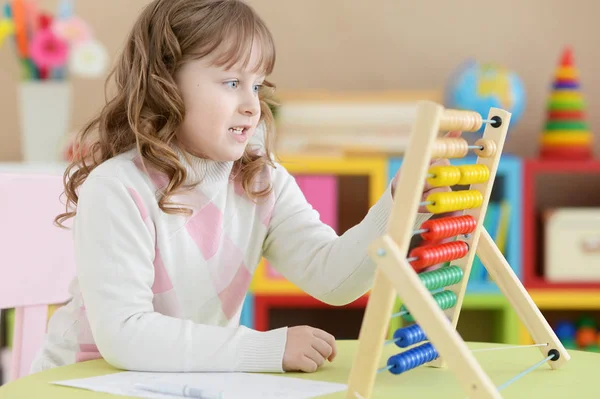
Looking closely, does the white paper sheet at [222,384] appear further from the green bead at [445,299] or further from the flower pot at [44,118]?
the flower pot at [44,118]

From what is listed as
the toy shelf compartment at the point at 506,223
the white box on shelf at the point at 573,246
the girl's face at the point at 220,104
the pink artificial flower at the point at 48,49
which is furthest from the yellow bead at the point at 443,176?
the pink artificial flower at the point at 48,49

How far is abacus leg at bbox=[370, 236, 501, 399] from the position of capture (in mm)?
762

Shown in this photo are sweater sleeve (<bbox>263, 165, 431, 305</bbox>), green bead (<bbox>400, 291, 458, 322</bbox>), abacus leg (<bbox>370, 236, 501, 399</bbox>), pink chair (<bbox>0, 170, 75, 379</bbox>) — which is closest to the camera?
abacus leg (<bbox>370, 236, 501, 399</bbox>)

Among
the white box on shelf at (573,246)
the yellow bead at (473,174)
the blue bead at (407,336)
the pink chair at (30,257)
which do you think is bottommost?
the white box on shelf at (573,246)

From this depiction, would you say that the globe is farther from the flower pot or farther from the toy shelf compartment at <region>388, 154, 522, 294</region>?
the flower pot

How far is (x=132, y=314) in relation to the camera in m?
1.04

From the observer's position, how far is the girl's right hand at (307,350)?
100 centimetres

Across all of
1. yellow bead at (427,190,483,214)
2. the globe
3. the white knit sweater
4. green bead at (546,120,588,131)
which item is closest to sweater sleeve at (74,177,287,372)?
the white knit sweater

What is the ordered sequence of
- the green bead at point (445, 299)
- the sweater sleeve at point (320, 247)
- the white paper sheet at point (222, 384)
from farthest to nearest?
the sweater sleeve at point (320, 247) < the green bead at point (445, 299) < the white paper sheet at point (222, 384)

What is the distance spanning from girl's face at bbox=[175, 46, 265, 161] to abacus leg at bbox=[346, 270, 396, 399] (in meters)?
0.45

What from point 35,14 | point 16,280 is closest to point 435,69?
point 35,14

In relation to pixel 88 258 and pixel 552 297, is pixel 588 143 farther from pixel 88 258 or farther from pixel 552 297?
pixel 88 258

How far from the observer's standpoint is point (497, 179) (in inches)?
112

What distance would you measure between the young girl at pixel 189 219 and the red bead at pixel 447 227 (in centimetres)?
9
